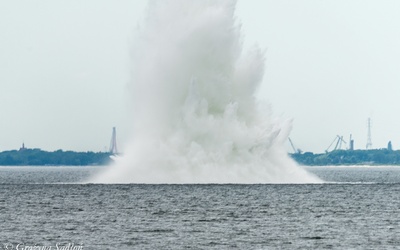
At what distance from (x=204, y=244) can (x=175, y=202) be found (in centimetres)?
3432

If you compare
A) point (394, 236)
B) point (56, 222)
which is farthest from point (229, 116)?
point (394, 236)

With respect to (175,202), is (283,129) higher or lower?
higher

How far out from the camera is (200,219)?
230 ft

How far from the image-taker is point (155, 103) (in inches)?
4151

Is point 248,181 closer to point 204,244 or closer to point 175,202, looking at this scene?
point 175,202

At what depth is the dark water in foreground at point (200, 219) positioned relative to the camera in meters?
54.8

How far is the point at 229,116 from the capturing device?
102062 millimetres

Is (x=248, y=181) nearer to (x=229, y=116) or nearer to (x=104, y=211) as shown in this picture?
(x=229, y=116)

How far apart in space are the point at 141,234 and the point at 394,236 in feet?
53.7

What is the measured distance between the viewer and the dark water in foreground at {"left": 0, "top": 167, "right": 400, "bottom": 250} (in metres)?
54.8

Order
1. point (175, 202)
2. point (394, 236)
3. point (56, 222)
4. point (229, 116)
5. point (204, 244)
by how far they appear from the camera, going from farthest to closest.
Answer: point (229, 116) → point (175, 202) → point (56, 222) → point (394, 236) → point (204, 244)

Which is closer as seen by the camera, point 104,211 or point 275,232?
point 275,232

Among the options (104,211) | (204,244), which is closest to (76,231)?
(204,244)

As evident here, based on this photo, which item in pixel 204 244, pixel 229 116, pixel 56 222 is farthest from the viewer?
pixel 229 116
